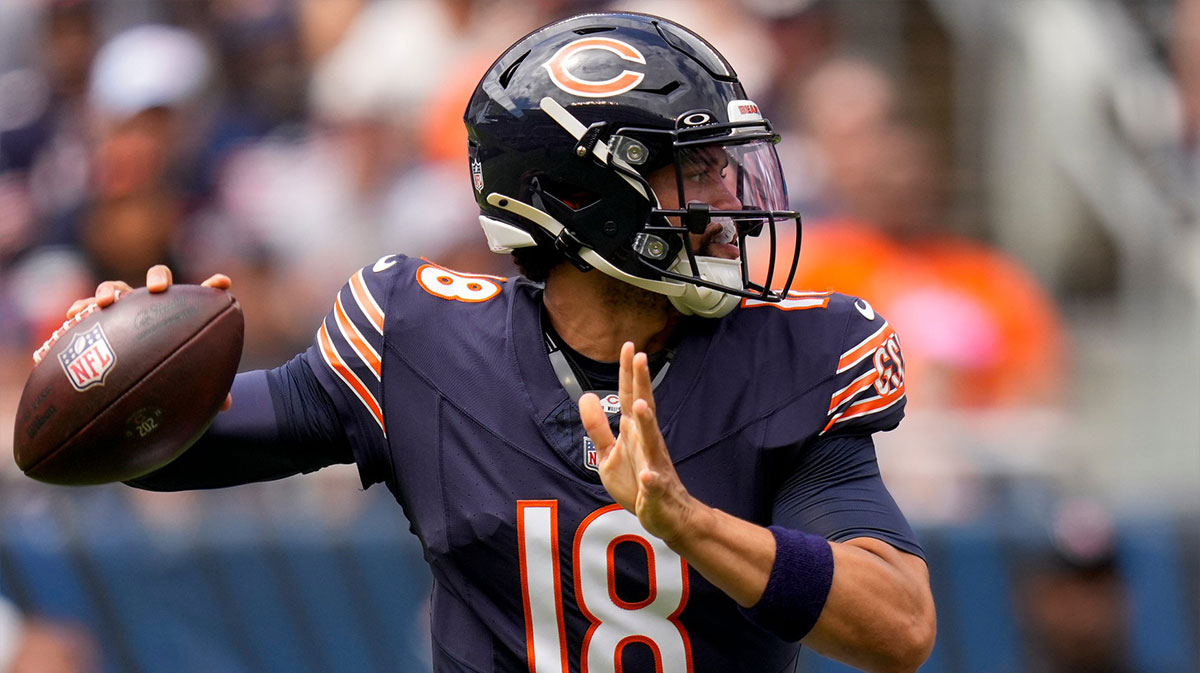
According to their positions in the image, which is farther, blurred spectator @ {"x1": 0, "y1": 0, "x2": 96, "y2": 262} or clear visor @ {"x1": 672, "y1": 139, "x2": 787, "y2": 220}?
blurred spectator @ {"x1": 0, "y1": 0, "x2": 96, "y2": 262}

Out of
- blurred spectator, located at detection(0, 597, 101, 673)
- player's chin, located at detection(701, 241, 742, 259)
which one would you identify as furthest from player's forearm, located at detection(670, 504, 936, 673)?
blurred spectator, located at detection(0, 597, 101, 673)

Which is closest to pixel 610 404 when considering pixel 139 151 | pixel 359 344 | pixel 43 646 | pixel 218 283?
pixel 359 344

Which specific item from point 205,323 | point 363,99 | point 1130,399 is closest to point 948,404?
point 1130,399

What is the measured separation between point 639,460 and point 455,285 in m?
0.76

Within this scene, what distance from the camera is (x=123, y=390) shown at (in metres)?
2.70

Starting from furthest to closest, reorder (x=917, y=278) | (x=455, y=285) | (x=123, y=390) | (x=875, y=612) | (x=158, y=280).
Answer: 1. (x=917, y=278)
2. (x=455, y=285)
3. (x=158, y=280)
4. (x=123, y=390)
5. (x=875, y=612)

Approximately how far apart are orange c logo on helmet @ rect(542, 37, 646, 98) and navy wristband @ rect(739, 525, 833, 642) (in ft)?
2.66

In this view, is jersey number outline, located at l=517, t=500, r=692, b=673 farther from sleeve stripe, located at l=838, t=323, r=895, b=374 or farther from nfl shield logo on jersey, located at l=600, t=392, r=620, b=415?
sleeve stripe, located at l=838, t=323, r=895, b=374

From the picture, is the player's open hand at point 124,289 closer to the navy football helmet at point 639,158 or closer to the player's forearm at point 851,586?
the navy football helmet at point 639,158

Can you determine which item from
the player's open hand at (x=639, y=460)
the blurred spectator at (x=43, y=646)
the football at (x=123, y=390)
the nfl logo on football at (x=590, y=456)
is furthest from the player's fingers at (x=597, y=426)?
the blurred spectator at (x=43, y=646)

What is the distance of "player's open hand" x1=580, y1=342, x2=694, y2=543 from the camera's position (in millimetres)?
2299

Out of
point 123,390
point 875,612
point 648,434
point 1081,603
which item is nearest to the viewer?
point 648,434

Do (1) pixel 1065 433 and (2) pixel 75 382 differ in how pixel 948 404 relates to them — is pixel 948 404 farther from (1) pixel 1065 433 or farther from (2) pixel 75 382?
(2) pixel 75 382

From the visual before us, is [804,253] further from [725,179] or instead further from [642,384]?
[642,384]
